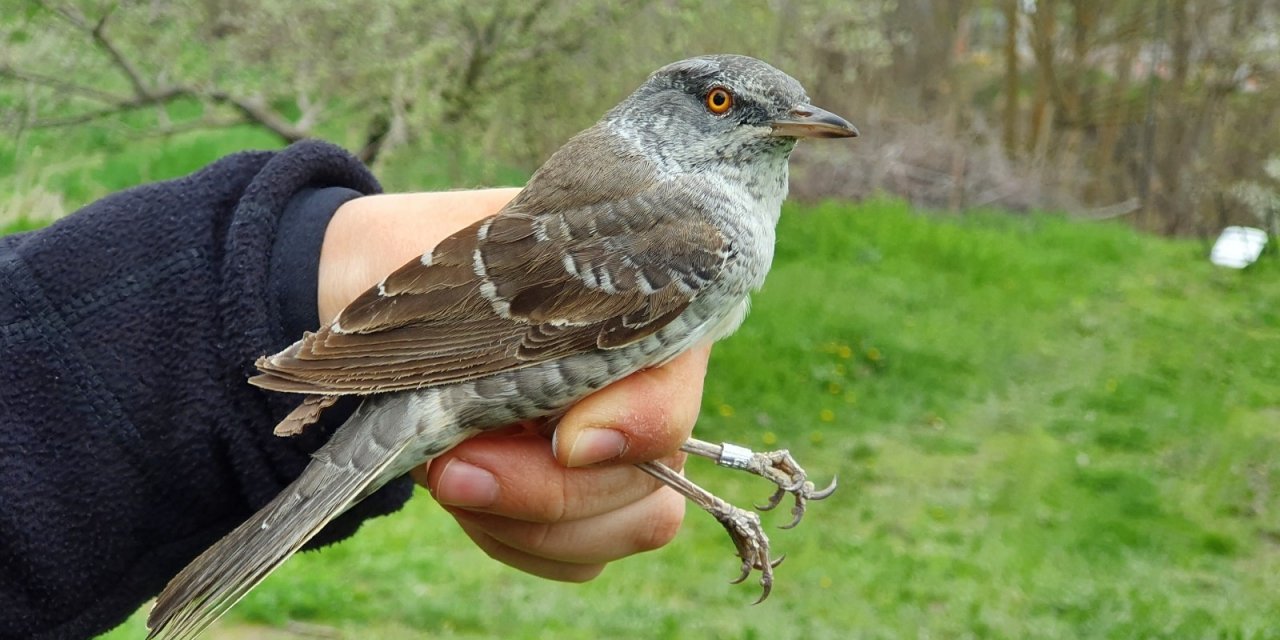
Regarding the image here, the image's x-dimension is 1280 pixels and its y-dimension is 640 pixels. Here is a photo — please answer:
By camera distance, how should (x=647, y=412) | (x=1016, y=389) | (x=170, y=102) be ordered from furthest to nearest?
(x=1016, y=389) → (x=170, y=102) → (x=647, y=412)

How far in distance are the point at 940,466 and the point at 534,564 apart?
5.71m

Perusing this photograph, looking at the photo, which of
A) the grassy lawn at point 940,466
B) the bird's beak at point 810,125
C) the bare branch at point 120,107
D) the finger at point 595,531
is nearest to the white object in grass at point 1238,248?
the grassy lawn at point 940,466

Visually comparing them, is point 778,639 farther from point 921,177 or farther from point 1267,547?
point 921,177

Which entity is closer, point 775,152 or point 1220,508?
point 775,152

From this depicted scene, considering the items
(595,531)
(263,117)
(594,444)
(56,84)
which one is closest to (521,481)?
(594,444)

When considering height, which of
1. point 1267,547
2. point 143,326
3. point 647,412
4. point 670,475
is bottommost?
point 1267,547

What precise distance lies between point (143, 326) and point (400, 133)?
205 inches

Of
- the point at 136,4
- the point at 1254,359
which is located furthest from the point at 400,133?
the point at 1254,359

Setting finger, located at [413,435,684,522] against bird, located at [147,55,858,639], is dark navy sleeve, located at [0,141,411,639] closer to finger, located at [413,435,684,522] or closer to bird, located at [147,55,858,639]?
bird, located at [147,55,858,639]

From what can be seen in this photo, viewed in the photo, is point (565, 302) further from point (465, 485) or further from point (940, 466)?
point (940, 466)

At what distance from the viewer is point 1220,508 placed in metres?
7.20

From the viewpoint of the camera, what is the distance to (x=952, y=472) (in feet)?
25.6

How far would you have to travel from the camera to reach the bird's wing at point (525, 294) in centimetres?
228

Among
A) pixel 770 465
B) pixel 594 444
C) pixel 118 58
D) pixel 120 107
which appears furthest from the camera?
pixel 120 107
